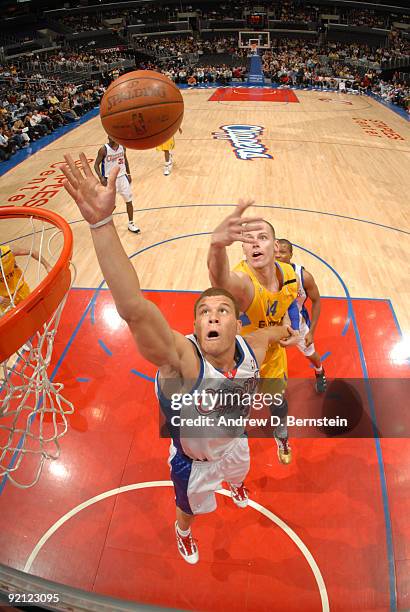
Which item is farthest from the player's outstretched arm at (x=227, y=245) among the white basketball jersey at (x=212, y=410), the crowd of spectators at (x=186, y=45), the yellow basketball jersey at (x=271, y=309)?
the crowd of spectators at (x=186, y=45)

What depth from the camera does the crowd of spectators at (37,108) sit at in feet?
42.1

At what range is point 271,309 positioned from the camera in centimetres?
318

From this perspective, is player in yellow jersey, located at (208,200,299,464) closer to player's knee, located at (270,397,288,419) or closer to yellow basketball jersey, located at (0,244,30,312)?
player's knee, located at (270,397,288,419)

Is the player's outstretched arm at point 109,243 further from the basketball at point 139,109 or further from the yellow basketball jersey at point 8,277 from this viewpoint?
the yellow basketball jersey at point 8,277

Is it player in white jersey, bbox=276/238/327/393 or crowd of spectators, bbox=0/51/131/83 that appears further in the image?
crowd of spectators, bbox=0/51/131/83

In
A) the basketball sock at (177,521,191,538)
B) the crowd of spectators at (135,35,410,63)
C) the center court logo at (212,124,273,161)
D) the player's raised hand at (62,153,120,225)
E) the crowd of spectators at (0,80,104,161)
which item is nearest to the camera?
the player's raised hand at (62,153,120,225)

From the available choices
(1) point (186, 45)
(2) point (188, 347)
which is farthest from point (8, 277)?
(1) point (186, 45)

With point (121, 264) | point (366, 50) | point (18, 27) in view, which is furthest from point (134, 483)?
point (18, 27)

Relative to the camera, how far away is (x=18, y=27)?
29938 mm

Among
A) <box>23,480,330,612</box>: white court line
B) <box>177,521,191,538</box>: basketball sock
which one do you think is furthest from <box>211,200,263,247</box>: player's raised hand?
<box>23,480,330,612</box>: white court line

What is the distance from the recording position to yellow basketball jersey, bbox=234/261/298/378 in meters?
3.12

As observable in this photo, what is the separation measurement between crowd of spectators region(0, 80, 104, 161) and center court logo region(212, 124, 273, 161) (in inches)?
246

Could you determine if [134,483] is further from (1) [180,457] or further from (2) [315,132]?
(2) [315,132]

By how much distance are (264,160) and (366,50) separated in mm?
24863
